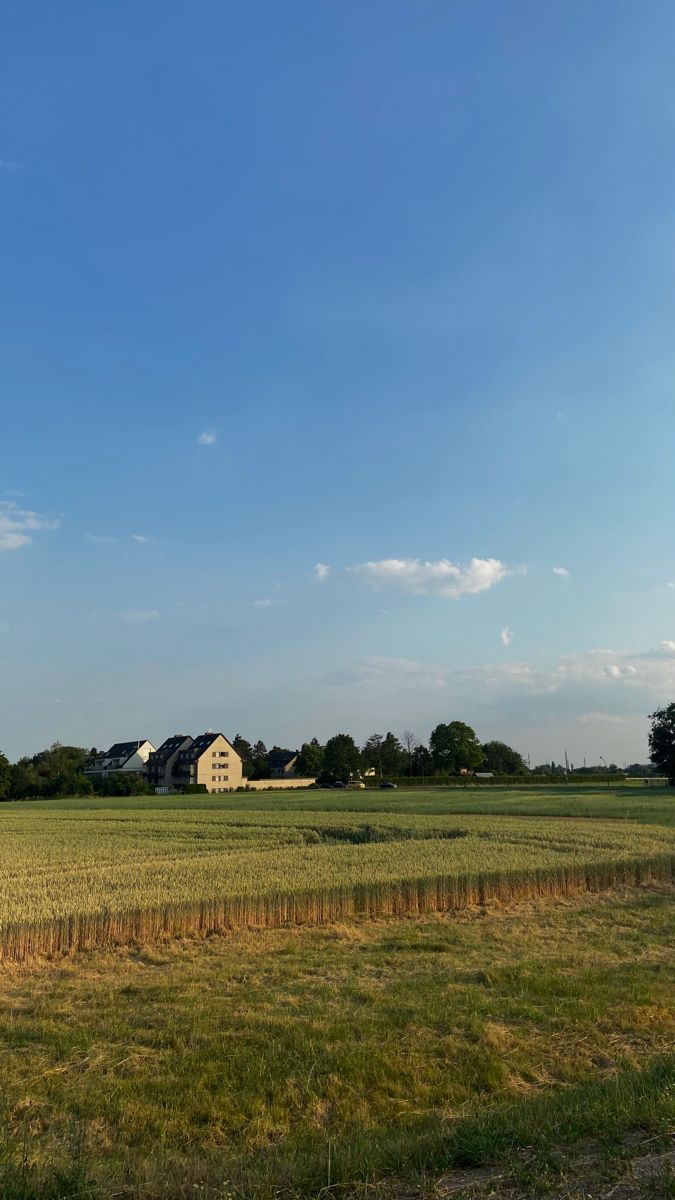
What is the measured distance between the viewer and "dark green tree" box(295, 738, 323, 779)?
516 ft

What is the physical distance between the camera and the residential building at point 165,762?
153000mm

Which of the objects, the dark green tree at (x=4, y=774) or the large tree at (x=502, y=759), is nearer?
the dark green tree at (x=4, y=774)

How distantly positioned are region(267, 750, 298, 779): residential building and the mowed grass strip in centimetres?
13906

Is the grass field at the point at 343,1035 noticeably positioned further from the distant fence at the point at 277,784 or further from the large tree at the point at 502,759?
the large tree at the point at 502,759

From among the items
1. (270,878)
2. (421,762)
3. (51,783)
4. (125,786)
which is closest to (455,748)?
(421,762)

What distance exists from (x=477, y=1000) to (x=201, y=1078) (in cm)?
426

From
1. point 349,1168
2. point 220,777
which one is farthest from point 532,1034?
point 220,777

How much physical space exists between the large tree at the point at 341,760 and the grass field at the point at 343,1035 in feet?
406

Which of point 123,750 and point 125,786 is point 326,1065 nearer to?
point 125,786

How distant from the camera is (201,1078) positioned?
809cm

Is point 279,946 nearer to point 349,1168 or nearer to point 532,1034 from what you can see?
point 532,1034

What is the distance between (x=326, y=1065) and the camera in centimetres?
838

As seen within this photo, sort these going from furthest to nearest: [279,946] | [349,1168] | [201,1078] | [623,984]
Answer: [279,946] < [623,984] < [201,1078] < [349,1168]

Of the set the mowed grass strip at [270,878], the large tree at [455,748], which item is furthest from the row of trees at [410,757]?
the mowed grass strip at [270,878]
